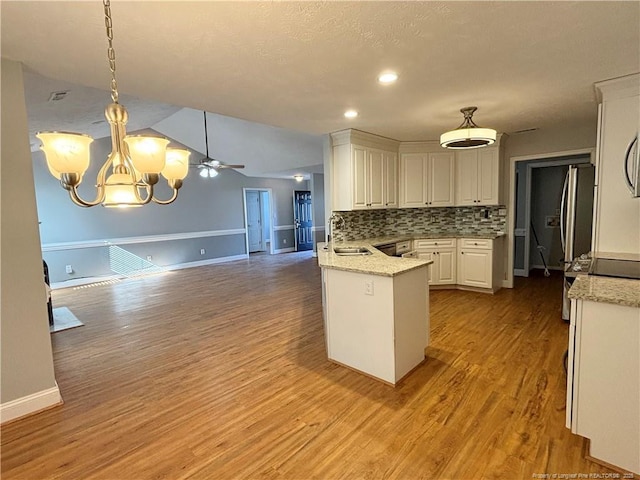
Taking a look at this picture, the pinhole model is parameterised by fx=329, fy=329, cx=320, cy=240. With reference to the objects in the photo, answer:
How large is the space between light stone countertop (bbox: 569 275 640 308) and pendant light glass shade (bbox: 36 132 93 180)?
7.54ft

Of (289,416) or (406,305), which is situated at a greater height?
(406,305)

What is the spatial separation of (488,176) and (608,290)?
346 cm

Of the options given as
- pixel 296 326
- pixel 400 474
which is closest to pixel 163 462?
A: pixel 400 474

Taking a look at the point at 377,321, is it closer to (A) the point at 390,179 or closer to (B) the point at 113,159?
(B) the point at 113,159

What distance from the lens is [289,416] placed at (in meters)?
2.16

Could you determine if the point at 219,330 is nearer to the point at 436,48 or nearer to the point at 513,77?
the point at 436,48

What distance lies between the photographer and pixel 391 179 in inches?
195

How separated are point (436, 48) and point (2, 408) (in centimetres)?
363

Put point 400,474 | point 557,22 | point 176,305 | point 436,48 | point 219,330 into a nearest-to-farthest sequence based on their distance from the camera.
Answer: point 400,474 → point 557,22 → point 436,48 → point 219,330 → point 176,305

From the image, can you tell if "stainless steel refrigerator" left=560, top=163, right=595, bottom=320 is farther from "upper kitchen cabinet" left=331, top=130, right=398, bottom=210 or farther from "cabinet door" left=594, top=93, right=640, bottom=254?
"upper kitchen cabinet" left=331, top=130, right=398, bottom=210

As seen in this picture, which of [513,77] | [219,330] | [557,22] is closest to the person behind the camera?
[557,22]

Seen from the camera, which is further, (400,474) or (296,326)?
(296,326)

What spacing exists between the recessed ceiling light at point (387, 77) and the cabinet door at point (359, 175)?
5.59 feet

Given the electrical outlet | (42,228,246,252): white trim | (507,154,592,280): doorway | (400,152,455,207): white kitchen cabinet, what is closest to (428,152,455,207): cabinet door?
(400,152,455,207): white kitchen cabinet
